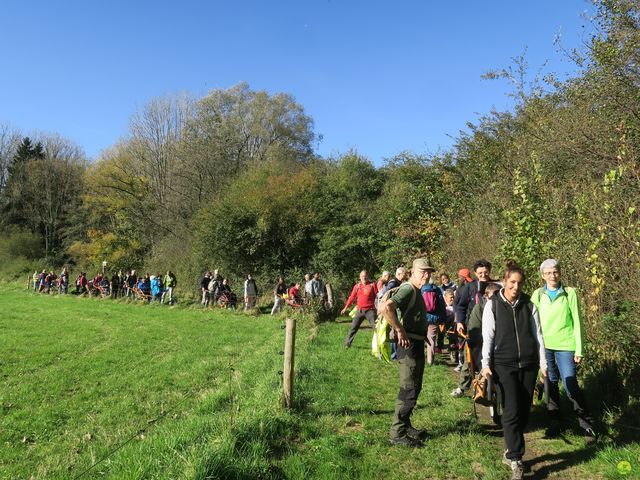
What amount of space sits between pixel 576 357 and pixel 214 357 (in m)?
7.39

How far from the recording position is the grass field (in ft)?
13.3

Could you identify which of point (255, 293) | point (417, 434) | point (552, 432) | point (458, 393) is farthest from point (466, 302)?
point (255, 293)

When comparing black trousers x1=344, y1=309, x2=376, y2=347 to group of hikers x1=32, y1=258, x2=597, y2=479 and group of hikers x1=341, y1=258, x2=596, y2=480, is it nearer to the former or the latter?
group of hikers x1=32, y1=258, x2=597, y2=479

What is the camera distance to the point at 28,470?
4.80 meters

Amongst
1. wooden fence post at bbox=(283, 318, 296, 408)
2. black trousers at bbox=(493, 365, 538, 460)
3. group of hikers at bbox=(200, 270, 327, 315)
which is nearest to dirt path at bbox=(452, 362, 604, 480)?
black trousers at bbox=(493, 365, 538, 460)

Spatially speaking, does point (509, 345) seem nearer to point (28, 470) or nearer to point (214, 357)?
point (28, 470)

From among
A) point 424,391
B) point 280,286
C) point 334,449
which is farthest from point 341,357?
point 280,286

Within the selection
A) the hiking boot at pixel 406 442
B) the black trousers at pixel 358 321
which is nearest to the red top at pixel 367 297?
the black trousers at pixel 358 321

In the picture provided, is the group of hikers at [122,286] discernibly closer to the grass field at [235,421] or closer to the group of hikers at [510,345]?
the grass field at [235,421]

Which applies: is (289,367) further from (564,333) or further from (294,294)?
(294,294)

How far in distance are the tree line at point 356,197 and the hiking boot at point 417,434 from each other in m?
2.46

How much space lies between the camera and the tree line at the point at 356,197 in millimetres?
5871

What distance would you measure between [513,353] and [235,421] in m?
2.82

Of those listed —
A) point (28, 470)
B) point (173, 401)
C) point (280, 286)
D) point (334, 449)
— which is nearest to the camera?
point (334, 449)
